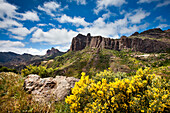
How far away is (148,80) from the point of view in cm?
609

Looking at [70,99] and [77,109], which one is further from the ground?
[70,99]

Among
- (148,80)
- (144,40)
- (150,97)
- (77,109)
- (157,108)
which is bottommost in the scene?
(77,109)

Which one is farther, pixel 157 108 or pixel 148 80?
pixel 148 80

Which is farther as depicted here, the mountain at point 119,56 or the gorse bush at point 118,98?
the mountain at point 119,56

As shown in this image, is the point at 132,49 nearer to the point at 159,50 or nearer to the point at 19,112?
the point at 159,50

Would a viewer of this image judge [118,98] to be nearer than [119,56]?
Yes

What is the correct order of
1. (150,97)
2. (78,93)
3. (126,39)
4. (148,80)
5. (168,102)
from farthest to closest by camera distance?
(126,39), (148,80), (78,93), (150,97), (168,102)

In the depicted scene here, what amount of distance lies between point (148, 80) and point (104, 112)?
464 cm

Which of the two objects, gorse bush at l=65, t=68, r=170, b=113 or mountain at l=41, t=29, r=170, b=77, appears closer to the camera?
gorse bush at l=65, t=68, r=170, b=113

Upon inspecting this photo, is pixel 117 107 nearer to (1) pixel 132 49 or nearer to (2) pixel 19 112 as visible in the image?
(2) pixel 19 112

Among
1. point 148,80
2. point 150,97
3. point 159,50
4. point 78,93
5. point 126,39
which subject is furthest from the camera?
point 126,39

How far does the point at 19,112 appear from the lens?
4188mm

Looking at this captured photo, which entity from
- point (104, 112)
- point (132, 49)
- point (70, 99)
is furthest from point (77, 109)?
point (132, 49)

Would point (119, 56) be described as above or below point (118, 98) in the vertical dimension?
below
